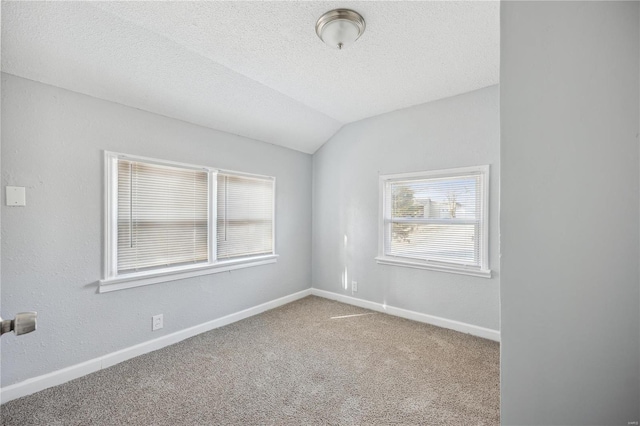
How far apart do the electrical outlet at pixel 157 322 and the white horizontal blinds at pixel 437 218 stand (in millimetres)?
2506

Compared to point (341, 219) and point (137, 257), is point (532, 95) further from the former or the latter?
point (341, 219)

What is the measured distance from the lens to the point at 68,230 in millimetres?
2021

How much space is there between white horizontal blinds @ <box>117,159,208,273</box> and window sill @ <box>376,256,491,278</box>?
208 cm

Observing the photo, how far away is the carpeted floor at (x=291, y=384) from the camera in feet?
5.47

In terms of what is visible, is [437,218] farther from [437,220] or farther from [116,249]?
[116,249]

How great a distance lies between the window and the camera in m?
2.73

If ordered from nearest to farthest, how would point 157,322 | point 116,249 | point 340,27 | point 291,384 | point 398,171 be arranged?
point 340,27 → point 291,384 → point 116,249 → point 157,322 → point 398,171

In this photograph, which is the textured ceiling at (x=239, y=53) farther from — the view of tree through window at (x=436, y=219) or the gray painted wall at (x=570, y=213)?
the gray painted wall at (x=570, y=213)

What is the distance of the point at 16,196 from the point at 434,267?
3550mm

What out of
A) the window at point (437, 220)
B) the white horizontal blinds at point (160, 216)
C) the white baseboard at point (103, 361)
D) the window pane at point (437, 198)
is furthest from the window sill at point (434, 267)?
the white horizontal blinds at point (160, 216)

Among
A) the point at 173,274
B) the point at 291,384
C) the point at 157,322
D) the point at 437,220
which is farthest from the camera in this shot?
the point at 437,220

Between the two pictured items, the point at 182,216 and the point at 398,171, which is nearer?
the point at 182,216

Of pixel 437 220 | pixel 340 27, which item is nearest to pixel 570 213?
pixel 340 27

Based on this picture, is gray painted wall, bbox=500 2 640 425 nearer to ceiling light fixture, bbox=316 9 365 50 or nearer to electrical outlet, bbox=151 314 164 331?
ceiling light fixture, bbox=316 9 365 50
